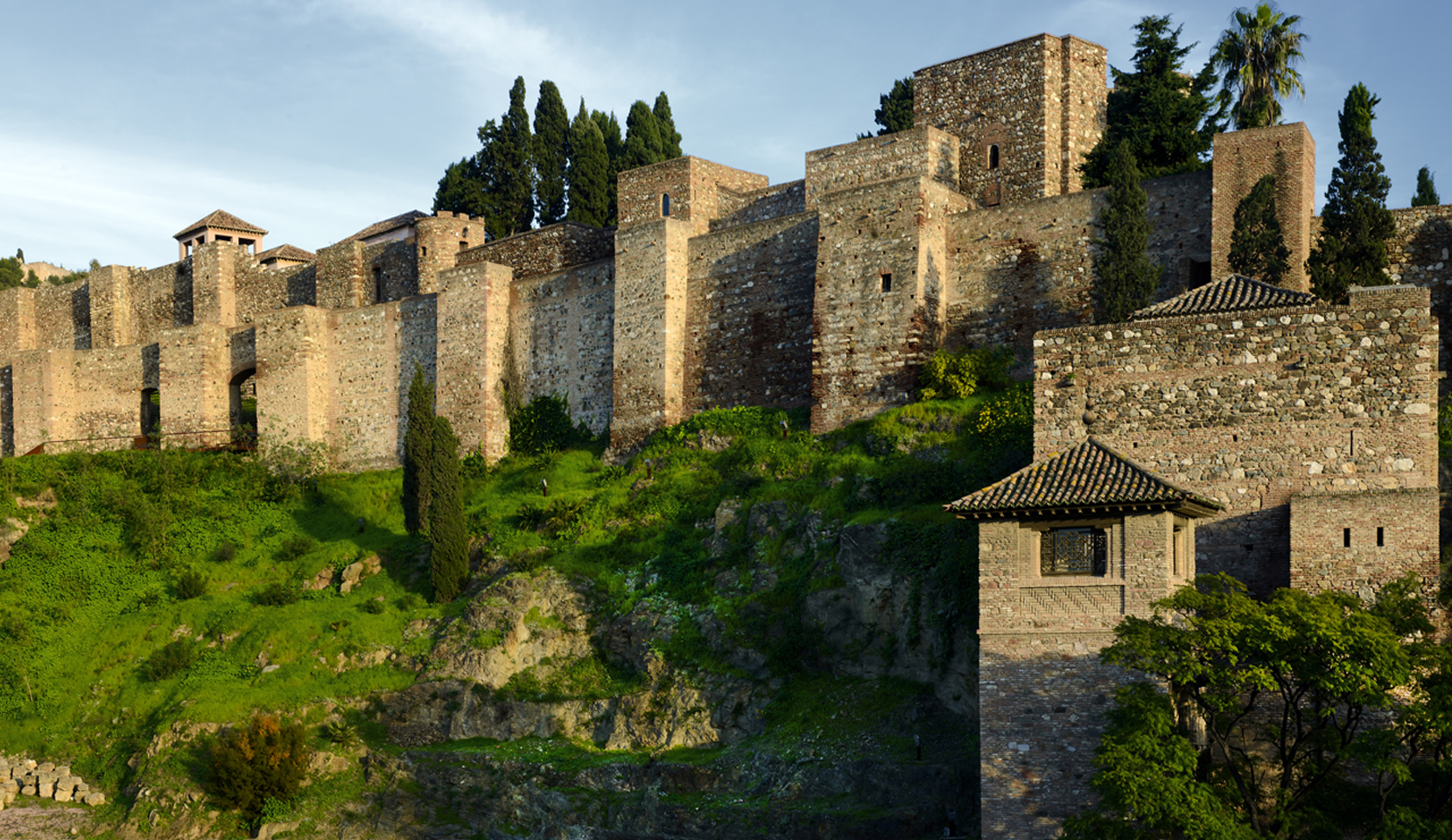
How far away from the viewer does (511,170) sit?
2148 inches

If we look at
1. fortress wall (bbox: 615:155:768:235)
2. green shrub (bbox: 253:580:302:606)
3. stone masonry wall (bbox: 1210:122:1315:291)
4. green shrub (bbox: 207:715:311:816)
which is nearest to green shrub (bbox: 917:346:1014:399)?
stone masonry wall (bbox: 1210:122:1315:291)

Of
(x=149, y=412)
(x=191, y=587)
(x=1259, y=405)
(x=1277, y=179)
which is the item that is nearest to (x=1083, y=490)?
(x=1259, y=405)

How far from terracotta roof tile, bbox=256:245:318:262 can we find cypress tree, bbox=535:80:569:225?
864cm

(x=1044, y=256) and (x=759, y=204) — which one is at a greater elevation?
(x=759, y=204)

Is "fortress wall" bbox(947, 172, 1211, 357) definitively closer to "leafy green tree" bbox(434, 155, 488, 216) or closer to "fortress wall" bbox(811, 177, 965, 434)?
"fortress wall" bbox(811, 177, 965, 434)

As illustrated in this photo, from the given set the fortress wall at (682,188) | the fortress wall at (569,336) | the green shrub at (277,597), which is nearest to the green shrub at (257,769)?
the green shrub at (277,597)

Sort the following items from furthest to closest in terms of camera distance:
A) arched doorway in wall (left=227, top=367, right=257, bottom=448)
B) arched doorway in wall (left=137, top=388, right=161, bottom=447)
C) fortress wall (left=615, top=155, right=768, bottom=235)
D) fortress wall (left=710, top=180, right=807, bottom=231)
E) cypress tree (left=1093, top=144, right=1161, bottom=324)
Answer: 1. arched doorway in wall (left=137, top=388, right=161, bottom=447)
2. arched doorway in wall (left=227, top=367, right=257, bottom=448)
3. fortress wall (left=615, top=155, right=768, bottom=235)
4. fortress wall (left=710, top=180, right=807, bottom=231)
5. cypress tree (left=1093, top=144, right=1161, bottom=324)

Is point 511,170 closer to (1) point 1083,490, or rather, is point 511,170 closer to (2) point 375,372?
(2) point 375,372

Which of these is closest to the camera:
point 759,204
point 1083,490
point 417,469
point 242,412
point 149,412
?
point 1083,490

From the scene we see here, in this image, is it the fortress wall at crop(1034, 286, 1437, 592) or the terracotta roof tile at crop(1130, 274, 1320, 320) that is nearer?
the fortress wall at crop(1034, 286, 1437, 592)

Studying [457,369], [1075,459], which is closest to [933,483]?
[1075,459]

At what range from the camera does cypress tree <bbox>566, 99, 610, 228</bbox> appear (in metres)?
53.6

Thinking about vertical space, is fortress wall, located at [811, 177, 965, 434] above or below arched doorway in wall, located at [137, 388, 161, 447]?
above

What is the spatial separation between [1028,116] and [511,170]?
2218cm
